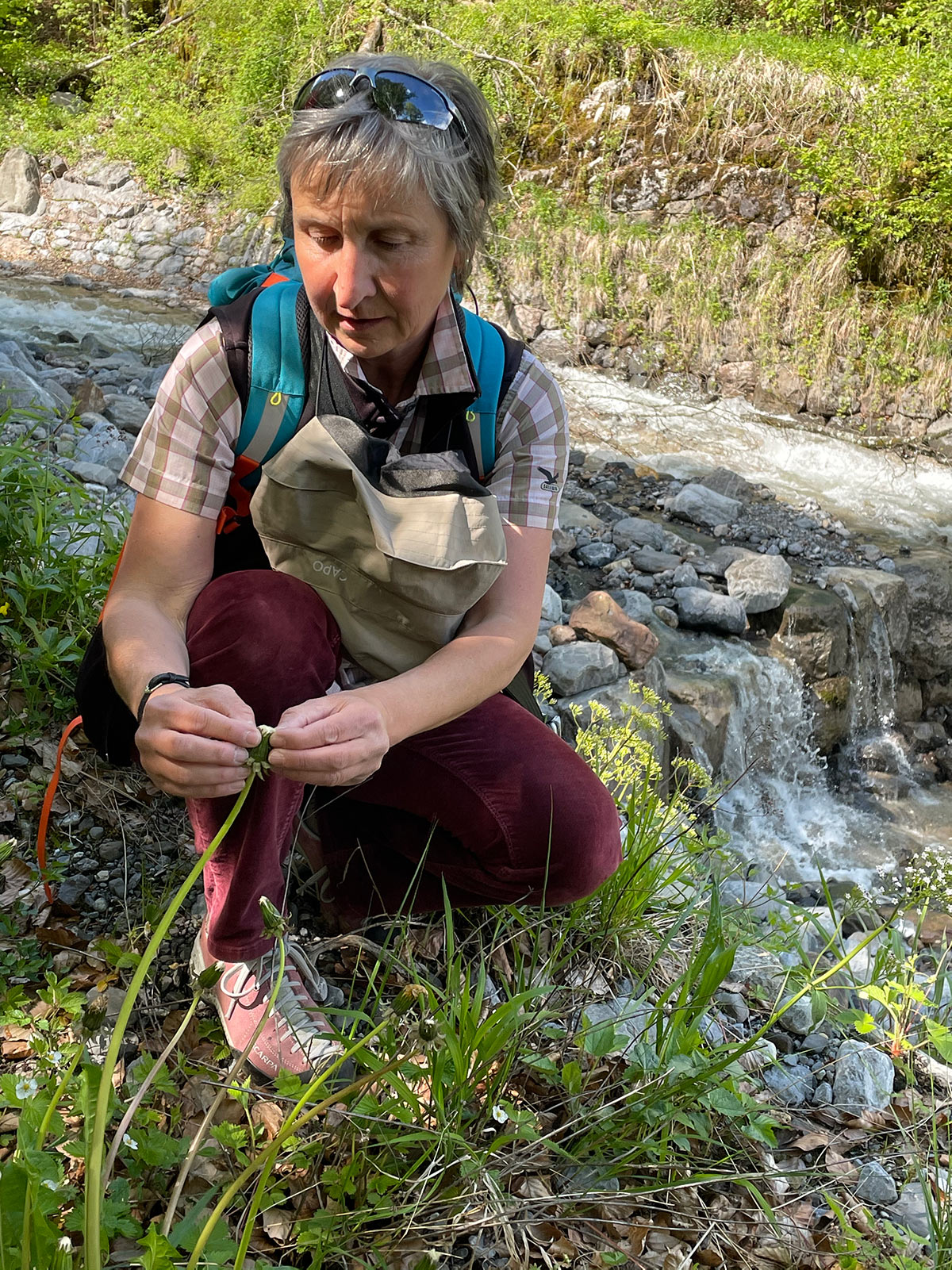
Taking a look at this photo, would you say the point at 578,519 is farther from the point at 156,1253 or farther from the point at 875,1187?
the point at 156,1253

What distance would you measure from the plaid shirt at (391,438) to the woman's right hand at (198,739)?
459 mm

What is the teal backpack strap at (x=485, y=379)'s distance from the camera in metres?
1.83

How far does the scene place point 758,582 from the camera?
5.48 m

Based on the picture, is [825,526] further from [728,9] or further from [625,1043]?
[728,9]

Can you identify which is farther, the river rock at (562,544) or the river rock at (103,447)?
the river rock at (562,544)

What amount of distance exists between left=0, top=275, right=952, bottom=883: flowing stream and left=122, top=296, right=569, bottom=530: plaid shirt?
198 cm

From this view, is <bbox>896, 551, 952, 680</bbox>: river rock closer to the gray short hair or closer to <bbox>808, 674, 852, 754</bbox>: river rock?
<bbox>808, 674, 852, 754</bbox>: river rock

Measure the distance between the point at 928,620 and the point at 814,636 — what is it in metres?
1.24

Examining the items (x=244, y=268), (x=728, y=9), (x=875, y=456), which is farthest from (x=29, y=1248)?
(x=728, y=9)

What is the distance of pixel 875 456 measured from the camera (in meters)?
8.06

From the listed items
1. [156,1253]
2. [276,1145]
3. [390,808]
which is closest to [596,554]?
[390,808]

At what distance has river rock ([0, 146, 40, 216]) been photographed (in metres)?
11.1

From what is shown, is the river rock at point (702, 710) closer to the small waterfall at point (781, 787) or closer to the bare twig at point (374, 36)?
the small waterfall at point (781, 787)

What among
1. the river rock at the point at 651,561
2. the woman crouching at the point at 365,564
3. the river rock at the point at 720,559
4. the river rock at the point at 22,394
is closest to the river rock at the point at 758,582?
the river rock at the point at 720,559
